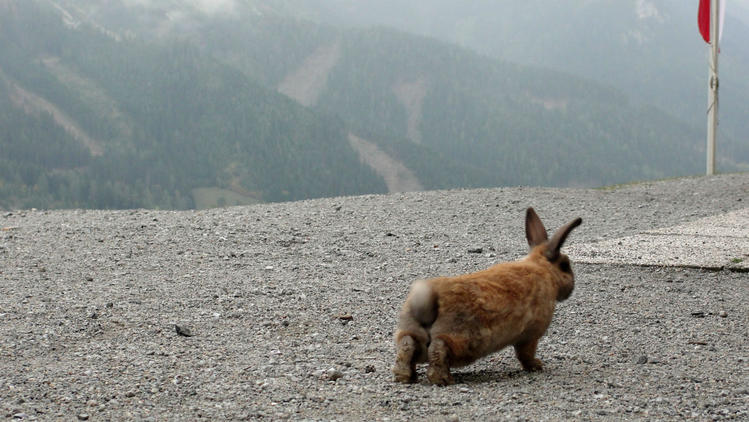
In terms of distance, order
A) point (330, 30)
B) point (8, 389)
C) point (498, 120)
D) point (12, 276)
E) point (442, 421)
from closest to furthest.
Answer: point (442, 421), point (8, 389), point (12, 276), point (498, 120), point (330, 30)

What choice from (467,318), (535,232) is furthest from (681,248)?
(467,318)

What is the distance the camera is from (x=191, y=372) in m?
4.42

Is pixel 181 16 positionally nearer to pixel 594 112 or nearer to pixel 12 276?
pixel 594 112

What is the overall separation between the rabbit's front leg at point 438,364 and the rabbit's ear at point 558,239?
1.12 meters

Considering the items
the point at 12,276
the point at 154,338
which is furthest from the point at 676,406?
the point at 12,276

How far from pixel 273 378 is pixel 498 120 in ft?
554

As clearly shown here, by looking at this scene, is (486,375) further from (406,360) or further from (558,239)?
(558,239)

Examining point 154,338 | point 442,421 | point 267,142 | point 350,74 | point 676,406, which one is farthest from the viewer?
point 350,74

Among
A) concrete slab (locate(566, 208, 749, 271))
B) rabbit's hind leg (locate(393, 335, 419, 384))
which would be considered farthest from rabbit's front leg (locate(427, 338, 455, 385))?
concrete slab (locate(566, 208, 749, 271))

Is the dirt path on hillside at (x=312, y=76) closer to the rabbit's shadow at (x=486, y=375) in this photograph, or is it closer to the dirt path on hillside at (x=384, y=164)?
the dirt path on hillside at (x=384, y=164)

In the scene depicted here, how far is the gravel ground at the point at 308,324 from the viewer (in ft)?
12.5

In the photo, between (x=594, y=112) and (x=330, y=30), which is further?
(x=330, y=30)

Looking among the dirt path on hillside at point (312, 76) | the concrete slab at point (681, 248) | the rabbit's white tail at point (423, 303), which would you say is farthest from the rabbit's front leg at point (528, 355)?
the dirt path on hillside at point (312, 76)

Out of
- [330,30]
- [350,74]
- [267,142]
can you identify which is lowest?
[267,142]
